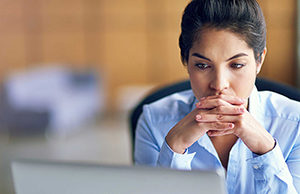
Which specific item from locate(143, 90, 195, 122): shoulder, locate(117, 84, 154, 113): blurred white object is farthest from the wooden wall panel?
locate(143, 90, 195, 122): shoulder

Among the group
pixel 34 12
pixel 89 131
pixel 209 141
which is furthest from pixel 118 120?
pixel 209 141

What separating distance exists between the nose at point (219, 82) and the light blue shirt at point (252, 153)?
0.13 metres

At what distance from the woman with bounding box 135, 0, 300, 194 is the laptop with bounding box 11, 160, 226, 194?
0.22 metres

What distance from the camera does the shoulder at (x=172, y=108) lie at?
1.05m

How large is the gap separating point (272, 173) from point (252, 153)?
0.18 ft

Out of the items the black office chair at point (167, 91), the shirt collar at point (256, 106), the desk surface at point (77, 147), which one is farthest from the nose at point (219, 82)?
the desk surface at point (77, 147)

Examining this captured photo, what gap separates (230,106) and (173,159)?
17cm

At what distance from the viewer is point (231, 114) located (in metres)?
0.82

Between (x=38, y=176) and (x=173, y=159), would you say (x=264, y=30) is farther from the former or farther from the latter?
(x=38, y=176)

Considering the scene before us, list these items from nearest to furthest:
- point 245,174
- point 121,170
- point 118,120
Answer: point 121,170 → point 245,174 → point 118,120

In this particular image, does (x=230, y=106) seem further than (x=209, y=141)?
No

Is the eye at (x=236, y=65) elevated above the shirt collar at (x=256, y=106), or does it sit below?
above

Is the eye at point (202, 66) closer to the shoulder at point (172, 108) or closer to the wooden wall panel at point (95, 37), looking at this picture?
the shoulder at point (172, 108)

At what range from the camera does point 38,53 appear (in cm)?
609
